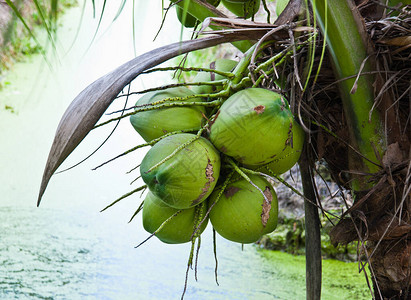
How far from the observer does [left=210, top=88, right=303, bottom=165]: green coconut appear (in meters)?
0.51

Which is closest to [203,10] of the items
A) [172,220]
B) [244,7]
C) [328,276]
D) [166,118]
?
[244,7]

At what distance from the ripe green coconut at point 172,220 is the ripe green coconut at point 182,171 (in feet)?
0.14

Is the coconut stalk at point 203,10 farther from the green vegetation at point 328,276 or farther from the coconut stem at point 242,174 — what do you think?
the green vegetation at point 328,276

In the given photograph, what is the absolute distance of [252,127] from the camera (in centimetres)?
51

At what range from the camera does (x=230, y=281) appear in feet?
3.72

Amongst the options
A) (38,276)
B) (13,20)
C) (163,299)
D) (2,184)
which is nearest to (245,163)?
(13,20)

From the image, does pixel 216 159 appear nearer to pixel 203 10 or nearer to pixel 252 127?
pixel 252 127

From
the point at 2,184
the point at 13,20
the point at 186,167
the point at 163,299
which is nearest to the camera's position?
the point at 13,20

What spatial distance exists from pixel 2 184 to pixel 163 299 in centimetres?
92

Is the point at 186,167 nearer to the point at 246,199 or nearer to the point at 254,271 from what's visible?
the point at 246,199

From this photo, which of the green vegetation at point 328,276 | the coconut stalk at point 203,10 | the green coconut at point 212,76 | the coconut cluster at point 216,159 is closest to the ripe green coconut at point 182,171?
the coconut cluster at point 216,159

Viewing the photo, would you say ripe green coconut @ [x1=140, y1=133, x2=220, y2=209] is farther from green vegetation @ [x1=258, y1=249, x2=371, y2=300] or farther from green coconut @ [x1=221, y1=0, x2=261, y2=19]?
green vegetation @ [x1=258, y1=249, x2=371, y2=300]

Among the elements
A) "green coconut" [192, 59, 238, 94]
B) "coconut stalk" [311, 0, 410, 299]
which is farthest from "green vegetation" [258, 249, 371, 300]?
"green coconut" [192, 59, 238, 94]

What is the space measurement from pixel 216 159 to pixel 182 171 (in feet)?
0.15
